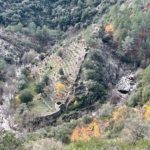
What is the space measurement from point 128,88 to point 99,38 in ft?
49.6

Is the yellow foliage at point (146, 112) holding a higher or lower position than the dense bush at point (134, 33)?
lower

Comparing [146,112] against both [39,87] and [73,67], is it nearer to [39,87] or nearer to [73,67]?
[39,87]

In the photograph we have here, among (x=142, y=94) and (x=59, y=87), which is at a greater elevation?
(x=59, y=87)

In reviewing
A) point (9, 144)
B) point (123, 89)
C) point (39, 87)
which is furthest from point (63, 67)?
point (9, 144)

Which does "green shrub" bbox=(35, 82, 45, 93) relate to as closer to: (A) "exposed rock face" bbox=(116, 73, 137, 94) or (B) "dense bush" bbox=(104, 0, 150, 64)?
(A) "exposed rock face" bbox=(116, 73, 137, 94)

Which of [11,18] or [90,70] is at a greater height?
[11,18]

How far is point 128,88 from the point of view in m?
92.9

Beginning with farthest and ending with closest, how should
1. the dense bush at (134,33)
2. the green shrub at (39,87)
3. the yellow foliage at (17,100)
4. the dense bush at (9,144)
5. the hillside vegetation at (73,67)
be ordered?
1. the dense bush at (134,33)
2. the green shrub at (39,87)
3. the yellow foliage at (17,100)
4. the hillside vegetation at (73,67)
5. the dense bush at (9,144)

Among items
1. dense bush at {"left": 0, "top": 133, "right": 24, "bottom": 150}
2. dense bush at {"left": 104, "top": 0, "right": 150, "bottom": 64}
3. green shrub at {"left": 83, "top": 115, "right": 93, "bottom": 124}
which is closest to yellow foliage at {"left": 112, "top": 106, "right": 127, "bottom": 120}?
green shrub at {"left": 83, "top": 115, "right": 93, "bottom": 124}

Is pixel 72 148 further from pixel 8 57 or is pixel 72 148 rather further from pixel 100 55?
pixel 8 57

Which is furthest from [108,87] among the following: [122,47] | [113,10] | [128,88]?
[113,10]

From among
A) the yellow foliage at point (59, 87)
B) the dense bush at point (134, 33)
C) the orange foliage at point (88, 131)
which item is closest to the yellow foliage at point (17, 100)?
the yellow foliage at point (59, 87)

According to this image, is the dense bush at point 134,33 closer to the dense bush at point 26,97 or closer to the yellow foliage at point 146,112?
the dense bush at point 26,97

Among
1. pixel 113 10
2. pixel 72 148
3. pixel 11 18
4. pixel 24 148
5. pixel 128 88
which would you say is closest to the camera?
pixel 72 148
